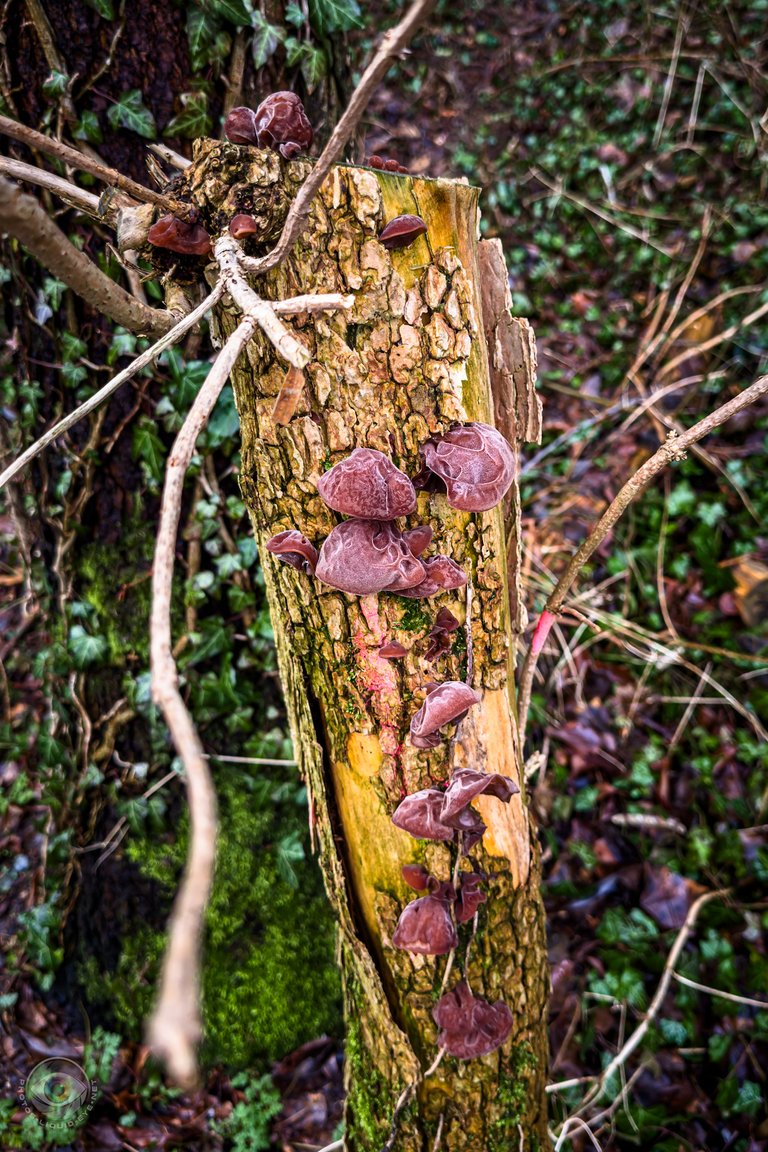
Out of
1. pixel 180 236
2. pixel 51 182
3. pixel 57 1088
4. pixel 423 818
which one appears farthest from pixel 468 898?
pixel 57 1088

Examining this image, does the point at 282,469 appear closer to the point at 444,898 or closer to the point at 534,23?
the point at 444,898

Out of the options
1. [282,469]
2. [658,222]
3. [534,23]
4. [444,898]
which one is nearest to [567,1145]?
[444,898]

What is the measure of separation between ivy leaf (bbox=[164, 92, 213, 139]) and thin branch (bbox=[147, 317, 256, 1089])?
2009 mm

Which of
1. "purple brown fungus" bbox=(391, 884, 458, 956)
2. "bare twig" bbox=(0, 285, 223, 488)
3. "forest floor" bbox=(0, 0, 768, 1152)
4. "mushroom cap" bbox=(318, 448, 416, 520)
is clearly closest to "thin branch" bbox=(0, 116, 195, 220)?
"bare twig" bbox=(0, 285, 223, 488)

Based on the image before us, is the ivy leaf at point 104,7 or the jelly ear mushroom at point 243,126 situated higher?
the ivy leaf at point 104,7

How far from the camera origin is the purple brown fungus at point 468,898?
1.61 m

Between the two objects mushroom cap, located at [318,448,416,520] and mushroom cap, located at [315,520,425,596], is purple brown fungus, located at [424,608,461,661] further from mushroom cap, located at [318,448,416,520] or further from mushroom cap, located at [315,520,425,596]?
mushroom cap, located at [318,448,416,520]

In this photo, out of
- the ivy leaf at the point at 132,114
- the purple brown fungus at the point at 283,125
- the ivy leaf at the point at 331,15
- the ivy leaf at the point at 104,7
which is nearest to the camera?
the purple brown fungus at the point at 283,125

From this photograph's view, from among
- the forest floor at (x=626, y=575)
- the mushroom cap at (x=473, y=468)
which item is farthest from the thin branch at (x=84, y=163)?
the forest floor at (x=626, y=575)

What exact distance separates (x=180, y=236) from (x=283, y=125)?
34 centimetres

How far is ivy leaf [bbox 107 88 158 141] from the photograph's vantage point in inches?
92.0

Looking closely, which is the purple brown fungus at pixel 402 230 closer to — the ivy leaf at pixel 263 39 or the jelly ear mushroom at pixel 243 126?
the jelly ear mushroom at pixel 243 126

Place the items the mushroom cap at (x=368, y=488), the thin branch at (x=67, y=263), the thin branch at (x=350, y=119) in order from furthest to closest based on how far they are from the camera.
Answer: the mushroom cap at (x=368, y=488)
the thin branch at (x=67, y=263)
the thin branch at (x=350, y=119)

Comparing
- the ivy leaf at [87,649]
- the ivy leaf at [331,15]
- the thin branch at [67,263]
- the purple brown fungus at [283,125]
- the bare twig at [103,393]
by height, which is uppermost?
the ivy leaf at [331,15]
